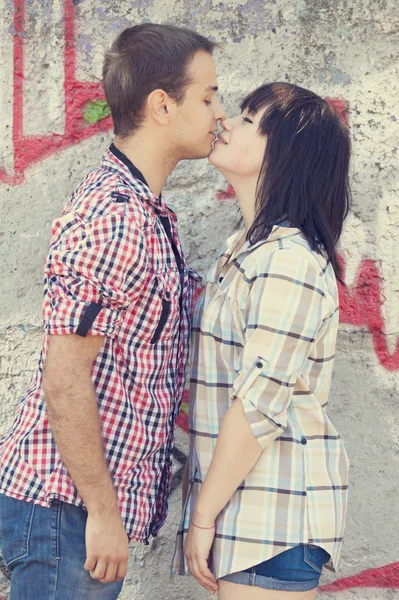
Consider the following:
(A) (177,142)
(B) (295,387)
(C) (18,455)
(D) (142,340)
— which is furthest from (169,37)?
(C) (18,455)

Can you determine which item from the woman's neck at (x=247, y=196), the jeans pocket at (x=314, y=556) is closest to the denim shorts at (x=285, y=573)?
the jeans pocket at (x=314, y=556)

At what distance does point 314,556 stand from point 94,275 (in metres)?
0.82

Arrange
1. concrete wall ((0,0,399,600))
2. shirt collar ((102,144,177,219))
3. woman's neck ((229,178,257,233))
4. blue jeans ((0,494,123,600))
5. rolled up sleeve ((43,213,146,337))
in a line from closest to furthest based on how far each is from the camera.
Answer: rolled up sleeve ((43,213,146,337))
blue jeans ((0,494,123,600))
shirt collar ((102,144,177,219))
woman's neck ((229,178,257,233))
concrete wall ((0,0,399,600))

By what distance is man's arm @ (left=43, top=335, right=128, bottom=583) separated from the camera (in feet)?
5.55

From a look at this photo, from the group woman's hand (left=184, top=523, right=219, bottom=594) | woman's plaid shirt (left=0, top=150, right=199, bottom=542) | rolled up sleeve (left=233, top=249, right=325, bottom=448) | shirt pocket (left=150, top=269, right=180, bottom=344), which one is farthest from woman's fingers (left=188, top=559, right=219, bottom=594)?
shirt pocket (left=150, top=269, right=180, bottom=344)

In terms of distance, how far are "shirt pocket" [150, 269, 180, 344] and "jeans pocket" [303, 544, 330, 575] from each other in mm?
592

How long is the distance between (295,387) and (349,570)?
1.06m

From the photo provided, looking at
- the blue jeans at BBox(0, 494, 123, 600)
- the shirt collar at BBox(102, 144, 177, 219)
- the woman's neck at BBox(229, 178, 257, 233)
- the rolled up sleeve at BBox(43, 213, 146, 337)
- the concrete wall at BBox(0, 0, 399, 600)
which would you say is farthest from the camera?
the concrete wall at BBox(0, 0, 399, 600)

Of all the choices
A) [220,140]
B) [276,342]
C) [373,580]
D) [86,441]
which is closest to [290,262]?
[276,342]

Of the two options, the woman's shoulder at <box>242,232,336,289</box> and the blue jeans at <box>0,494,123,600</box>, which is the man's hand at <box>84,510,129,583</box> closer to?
the blue jeans at <box>0,494,123,600</box>

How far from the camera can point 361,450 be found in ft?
8.45

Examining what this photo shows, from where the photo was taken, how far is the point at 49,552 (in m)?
1.77

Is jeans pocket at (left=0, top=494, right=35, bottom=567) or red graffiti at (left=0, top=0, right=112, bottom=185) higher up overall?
red graffiti at (left=0, top=0, right=112, bottom=185)

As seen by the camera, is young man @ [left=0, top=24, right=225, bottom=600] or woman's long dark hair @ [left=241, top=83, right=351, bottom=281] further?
woman's long dark hair @ [left=241, top=83, right=351, bottom=281]
